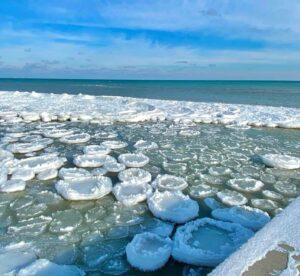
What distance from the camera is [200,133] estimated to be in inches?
250

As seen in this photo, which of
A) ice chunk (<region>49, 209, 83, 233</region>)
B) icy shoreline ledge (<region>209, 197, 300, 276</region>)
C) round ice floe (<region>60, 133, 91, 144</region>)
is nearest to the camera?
icy shoreline ledge (<region>209, 197, 300, 276</region>)

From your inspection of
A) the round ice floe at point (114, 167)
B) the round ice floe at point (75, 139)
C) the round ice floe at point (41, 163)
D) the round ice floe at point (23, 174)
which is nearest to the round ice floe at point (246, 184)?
the round ice floe at point (114, 167)

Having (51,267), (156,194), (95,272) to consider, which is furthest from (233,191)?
(51,267)

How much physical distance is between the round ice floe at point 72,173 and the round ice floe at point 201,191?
117 cm

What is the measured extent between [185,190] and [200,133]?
3.07 metres

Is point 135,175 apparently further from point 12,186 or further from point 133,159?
point 12,186

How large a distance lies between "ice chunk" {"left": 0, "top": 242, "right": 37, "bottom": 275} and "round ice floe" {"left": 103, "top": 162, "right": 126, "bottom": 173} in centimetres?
170

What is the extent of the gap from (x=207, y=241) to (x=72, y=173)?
6.25 feet

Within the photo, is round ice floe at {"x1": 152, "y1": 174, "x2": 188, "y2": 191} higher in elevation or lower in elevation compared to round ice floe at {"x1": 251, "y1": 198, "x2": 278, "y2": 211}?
higher

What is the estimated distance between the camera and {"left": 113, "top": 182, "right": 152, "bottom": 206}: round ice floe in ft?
10.0

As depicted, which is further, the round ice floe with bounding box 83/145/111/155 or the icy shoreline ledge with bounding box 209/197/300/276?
the round ice floe with bounding box 83/145/111/155

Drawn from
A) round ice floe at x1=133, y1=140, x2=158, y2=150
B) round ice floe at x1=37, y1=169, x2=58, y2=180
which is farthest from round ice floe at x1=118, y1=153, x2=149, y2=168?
round ice floe at x1=37, y1=169, x2=58, y2=180

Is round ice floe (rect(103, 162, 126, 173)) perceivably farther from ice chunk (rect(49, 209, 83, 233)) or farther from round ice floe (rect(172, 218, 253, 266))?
round ice floe (rect(172, 218, 253, 266))

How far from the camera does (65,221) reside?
2.72 metres
